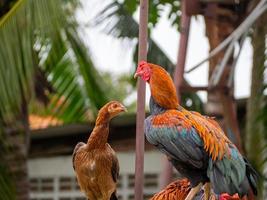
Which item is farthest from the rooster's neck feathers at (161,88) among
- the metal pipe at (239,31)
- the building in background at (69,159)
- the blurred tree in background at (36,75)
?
the building in background at (69,159)

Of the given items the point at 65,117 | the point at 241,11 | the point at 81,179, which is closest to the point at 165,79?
the point at 81,179

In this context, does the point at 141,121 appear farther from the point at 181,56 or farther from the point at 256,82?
the point at 256,82

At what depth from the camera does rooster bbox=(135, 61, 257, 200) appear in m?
3.22

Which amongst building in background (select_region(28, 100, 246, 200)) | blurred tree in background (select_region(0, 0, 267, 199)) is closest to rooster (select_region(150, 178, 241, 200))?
blurred tree in background (select_region(0, 0, 267, 199))

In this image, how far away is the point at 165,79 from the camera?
346 cm

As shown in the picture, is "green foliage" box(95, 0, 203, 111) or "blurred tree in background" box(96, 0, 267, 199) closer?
"blurred tree in background" box(96, 0, 267, 199)

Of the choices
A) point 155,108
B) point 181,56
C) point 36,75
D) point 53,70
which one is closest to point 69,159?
point 53,70

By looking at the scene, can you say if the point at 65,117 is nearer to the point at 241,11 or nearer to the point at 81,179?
the point at 241,11

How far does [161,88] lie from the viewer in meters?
3.46

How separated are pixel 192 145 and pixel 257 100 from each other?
3082 mm

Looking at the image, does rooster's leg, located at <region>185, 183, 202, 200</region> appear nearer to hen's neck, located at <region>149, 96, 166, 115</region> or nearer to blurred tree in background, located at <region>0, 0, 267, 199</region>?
hen's neck, located at <region>149, 96, 166, 115</region>

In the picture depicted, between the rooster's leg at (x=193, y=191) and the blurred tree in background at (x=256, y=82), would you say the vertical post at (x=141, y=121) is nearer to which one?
the rooster's leg at (x=193, y=191)

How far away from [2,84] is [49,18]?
54 cm

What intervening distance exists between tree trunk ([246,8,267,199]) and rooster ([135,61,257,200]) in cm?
270
